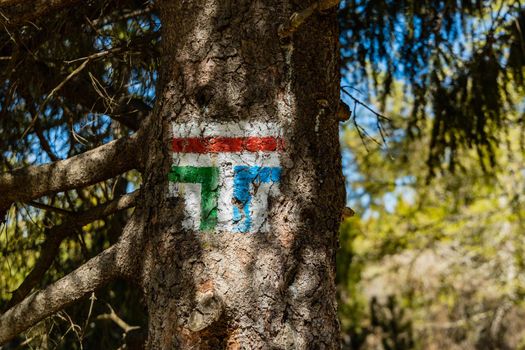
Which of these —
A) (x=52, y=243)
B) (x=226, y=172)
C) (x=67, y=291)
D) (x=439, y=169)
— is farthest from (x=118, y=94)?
(x=439, y=169)

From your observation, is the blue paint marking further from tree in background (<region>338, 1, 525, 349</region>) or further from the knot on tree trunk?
tree in background (<region>338, 1, 525, 349</region>)

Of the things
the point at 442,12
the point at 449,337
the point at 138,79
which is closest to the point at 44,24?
the point at 138,79

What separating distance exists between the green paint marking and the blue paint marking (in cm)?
6

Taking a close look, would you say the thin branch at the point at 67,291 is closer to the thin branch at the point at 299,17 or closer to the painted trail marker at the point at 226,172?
the painted trail marker at the point at 226,172

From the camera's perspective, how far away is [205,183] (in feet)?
6.20

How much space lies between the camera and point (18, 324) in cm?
221

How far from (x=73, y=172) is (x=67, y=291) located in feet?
1.36

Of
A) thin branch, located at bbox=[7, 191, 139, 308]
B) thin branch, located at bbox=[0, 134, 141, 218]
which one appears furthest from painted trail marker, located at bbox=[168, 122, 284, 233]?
thin branch, located at bbox=[7, 191, 139, 308]

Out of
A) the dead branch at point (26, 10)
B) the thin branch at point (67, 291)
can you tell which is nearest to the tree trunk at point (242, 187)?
the thin branch at point (67, 291)

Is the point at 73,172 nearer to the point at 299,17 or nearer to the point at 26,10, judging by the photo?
the point at 26,10

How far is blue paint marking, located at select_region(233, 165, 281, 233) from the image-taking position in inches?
72.8

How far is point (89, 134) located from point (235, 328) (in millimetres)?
1850

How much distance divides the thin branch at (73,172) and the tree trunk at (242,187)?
21 cm

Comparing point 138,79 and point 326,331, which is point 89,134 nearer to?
point 138,79
